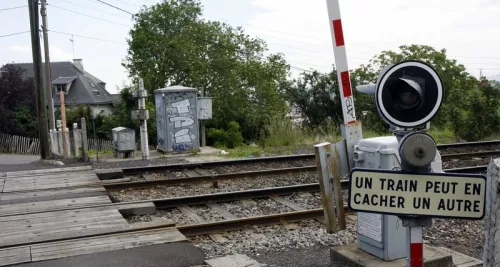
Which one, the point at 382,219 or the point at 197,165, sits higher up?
the point at 382,219

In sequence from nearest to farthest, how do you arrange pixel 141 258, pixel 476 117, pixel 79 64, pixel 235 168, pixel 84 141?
pixel 141 258, pixel 235 168, pixel 84 141, pixel 476 117, pixel 79 64

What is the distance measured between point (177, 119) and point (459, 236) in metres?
11.2

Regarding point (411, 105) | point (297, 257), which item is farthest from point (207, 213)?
point (411, 105)

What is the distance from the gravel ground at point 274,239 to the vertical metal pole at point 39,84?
1153cm

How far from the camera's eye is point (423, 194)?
91.0 inches

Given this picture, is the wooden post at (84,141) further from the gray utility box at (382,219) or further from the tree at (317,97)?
the tree at (317,97)

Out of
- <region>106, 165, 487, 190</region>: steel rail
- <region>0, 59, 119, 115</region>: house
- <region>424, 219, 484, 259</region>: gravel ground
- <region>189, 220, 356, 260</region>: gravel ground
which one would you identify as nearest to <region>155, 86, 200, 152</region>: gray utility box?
<region>106, 165, 487, 190</region>: steel rail

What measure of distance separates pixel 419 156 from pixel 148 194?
6814mm

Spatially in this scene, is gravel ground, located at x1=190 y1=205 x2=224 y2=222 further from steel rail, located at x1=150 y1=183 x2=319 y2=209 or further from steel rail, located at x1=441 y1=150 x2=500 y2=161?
steel rail, located at x1=441 y1=150 x2=500 y2=161

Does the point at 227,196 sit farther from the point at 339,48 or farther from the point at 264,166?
the point at 339,48

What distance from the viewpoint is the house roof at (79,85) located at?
53719 mm

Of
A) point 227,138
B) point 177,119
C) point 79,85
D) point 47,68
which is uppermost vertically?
point 79,85

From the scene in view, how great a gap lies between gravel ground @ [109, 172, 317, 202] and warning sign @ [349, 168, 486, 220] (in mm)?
6251

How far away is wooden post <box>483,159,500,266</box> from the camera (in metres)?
2.37
